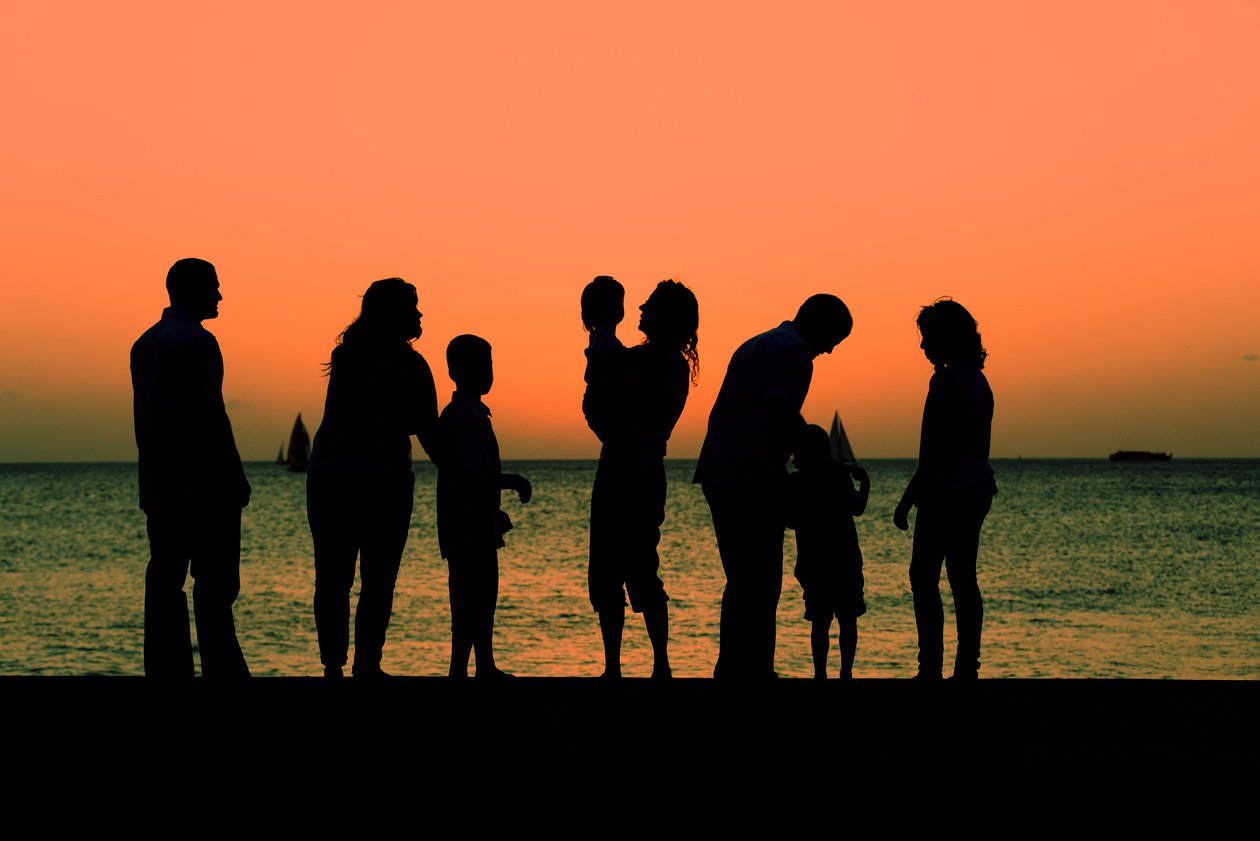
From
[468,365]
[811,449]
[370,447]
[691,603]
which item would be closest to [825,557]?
[811,449]

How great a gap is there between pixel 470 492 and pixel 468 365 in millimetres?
618

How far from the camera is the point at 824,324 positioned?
4742 mm

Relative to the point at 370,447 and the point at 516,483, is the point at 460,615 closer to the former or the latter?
the point at 516,483

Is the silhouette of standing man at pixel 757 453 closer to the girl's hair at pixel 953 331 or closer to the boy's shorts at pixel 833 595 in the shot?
the girl's hair at pixel 953 331

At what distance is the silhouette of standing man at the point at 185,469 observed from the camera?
4.80 metres

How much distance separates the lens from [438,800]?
3373 millimetres

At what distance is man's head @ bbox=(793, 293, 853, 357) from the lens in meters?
Answer: 4.74

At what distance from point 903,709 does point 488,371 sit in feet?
8.14

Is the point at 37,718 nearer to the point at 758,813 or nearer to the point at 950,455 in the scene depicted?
the point at 758,813

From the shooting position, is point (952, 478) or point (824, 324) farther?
point (952, 478)

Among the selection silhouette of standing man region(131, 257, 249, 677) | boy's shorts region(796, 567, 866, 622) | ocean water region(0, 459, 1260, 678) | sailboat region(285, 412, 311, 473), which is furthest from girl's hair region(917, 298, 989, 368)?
sailboat region(285, 412, 311, 473)

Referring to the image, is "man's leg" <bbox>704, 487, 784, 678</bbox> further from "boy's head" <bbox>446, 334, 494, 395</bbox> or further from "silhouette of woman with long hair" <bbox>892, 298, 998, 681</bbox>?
"boy's head" <bbox>446, 334, 494, 395</bbox>

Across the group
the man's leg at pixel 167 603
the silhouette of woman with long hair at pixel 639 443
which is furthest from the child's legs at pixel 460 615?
the man's leg at pixel 167 603

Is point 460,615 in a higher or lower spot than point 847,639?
higher
